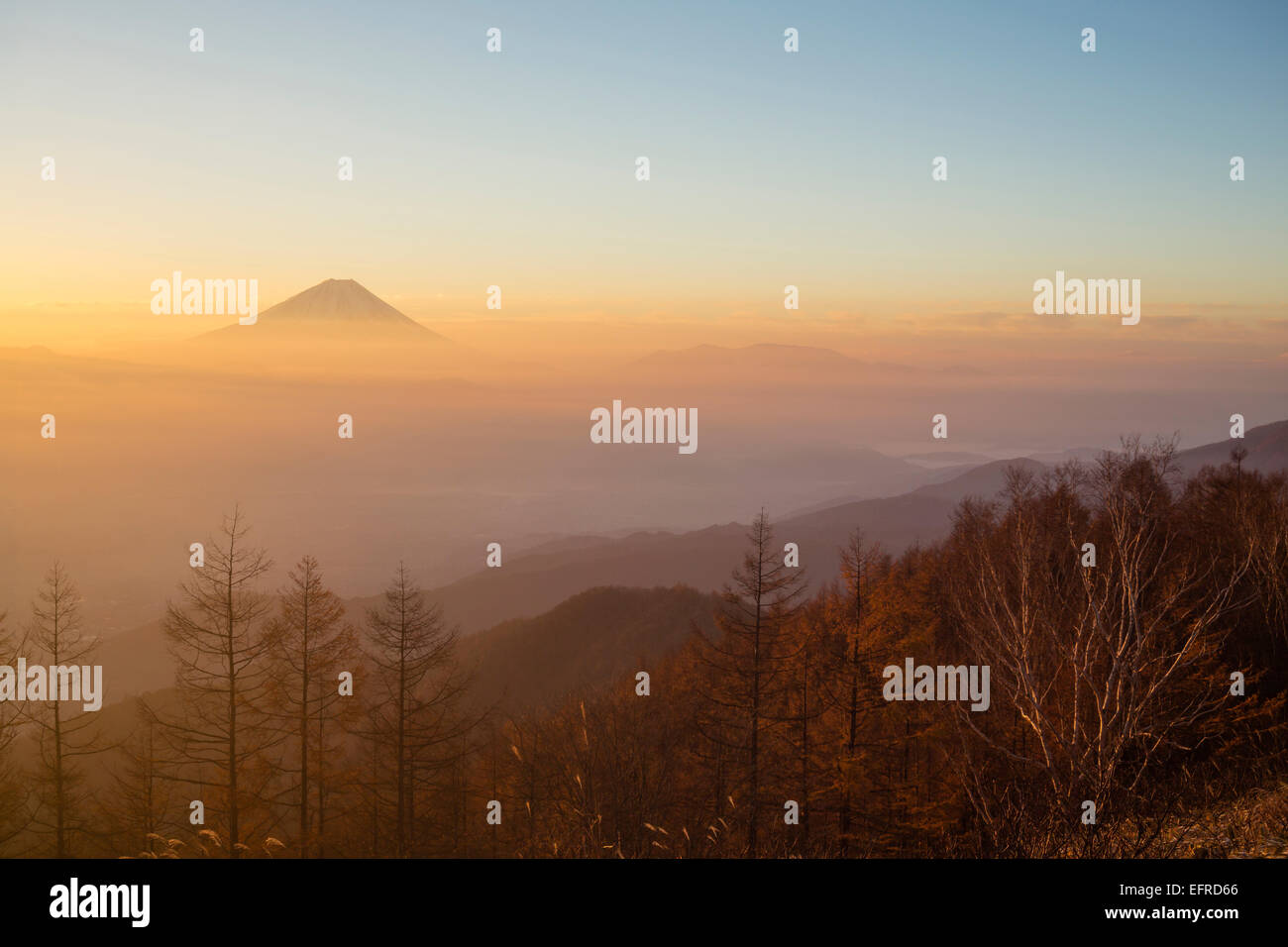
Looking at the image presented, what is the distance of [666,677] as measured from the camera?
57.4 m

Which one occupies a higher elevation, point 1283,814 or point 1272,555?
point 1272,555

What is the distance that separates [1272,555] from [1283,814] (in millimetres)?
25395

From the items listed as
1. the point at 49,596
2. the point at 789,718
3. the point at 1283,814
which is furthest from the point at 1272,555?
the point at 49,596
